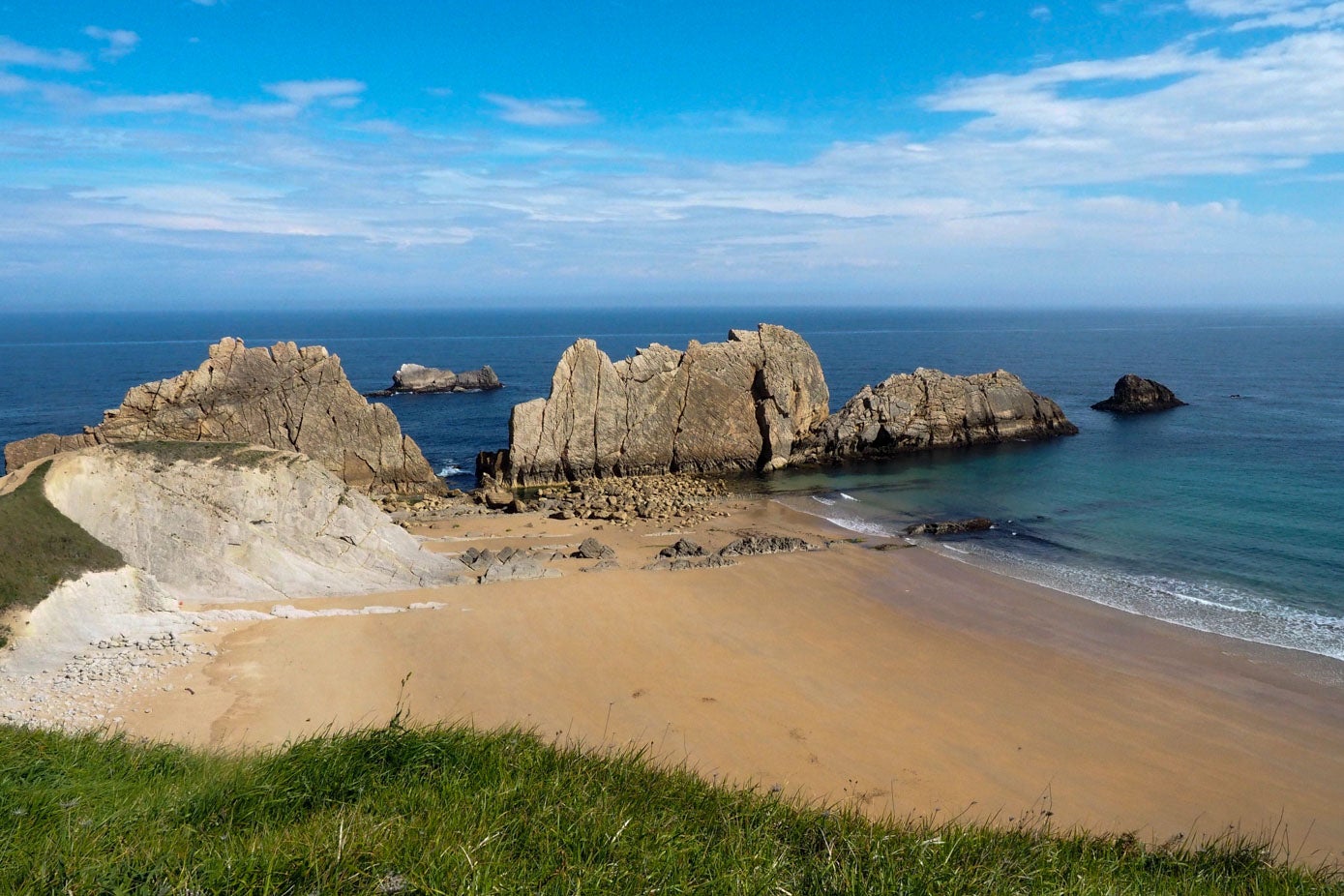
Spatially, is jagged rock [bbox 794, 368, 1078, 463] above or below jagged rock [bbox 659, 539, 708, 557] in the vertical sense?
above

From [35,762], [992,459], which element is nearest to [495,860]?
[35,762]

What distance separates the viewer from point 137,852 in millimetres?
5523

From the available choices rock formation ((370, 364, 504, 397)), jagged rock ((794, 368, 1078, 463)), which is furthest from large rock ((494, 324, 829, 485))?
rock formation ((370, 364, 504, 397))

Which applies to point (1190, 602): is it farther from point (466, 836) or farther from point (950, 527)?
point (466, 836)

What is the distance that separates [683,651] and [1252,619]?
57.6 ft

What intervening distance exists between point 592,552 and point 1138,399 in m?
52.8

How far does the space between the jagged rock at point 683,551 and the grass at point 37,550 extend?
56.1 ft

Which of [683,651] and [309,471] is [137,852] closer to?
[683,651]

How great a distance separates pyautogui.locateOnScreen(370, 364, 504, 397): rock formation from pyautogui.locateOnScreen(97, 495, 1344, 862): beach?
201 feet

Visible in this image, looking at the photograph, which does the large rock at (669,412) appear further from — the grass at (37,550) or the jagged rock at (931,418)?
the grass at (37,550)

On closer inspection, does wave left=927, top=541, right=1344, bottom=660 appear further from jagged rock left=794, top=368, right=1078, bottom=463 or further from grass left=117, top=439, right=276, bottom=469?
grass left=117, top=439, right=276, bottom=469

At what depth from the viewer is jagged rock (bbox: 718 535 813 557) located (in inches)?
1186

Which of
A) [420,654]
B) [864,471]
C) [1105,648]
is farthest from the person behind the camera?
[864,471]

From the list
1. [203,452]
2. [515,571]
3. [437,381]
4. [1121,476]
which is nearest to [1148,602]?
[1121,476]
